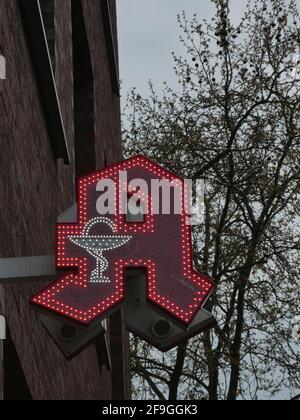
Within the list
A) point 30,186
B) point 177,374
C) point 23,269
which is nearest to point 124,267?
point 23,269

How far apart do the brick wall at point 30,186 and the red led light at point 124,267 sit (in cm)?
71

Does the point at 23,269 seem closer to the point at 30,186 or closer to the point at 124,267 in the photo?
the point at 124,267

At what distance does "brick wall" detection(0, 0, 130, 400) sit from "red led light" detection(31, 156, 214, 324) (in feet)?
2.31

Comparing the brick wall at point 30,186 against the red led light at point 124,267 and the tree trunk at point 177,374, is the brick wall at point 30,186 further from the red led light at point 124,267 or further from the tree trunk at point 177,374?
the tree trunk at point 177,374

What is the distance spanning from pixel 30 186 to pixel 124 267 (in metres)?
1.91

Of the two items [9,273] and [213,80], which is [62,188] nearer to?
[9,273]

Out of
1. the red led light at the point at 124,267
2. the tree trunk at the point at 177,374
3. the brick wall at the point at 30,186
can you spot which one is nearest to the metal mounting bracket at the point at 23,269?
the red led light at the point at 124,267

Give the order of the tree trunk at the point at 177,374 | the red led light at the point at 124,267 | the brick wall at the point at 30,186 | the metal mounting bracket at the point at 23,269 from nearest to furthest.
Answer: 1. the metal mounting bracket at the point at 23,269
2. the red led light at the point at 124,267
3. the brick wall at the point at 30,186
4. the tree trunk at the point at 177,374

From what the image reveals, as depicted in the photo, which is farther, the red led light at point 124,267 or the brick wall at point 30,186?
the brick wall at point 30,186

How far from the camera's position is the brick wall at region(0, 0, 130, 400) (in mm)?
5180

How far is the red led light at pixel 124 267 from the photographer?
13.5 ft

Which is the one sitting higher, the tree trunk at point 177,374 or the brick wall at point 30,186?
the brick wall at point 30,186

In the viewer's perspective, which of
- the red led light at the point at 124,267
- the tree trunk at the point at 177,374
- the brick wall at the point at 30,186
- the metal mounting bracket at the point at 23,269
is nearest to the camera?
the metal mounting bracket at the point at 23,269

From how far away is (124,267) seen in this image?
4.13 meters
